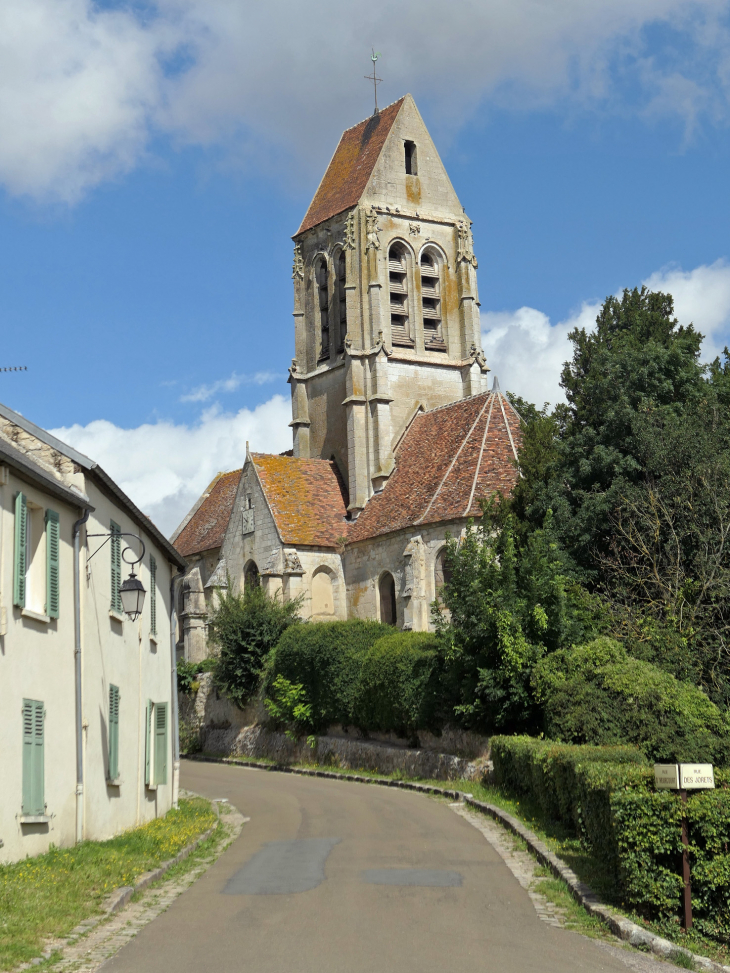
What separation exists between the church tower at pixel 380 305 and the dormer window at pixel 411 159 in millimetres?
50

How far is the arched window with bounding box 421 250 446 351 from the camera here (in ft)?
154

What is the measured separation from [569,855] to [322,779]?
17.5 metres

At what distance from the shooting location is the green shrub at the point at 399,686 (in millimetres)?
27969

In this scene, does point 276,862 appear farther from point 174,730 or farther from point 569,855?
point 174,730

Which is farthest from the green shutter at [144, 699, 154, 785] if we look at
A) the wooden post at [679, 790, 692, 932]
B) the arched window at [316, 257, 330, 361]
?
the arched window at [316, 257, 330, 361]

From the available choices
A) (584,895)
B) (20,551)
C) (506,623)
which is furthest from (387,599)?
(584,895)

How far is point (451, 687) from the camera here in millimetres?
26875

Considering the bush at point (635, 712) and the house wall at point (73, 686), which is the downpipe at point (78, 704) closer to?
the house wall at point (73, 686)

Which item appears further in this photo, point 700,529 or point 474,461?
point 474,461

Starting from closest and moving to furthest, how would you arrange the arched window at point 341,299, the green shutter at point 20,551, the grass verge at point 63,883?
the grass verge at point 63,883, the green shutter at point 20,551, the arched window at point 341,299

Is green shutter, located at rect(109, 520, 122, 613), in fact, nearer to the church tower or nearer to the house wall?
the house wall

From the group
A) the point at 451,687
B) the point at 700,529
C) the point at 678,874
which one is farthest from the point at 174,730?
the point at 678,874

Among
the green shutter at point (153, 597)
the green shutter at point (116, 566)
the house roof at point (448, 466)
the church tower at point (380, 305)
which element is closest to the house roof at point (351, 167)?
the church tower at point (380, 305)

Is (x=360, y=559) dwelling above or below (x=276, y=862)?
above
